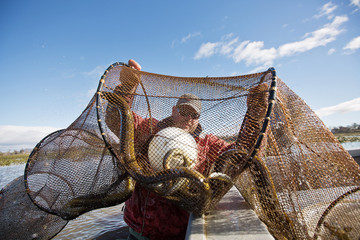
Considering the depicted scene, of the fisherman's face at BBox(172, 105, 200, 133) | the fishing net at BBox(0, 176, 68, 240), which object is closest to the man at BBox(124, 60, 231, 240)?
the fisherman's face at BBox(172, 105, 200, 133)

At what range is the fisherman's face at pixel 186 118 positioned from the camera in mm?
1847

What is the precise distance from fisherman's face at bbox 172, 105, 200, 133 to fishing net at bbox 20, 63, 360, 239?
66mm

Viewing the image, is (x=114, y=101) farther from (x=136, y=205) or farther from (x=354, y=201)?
(x=354, y=201)

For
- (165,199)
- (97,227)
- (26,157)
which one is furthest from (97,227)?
(26,157)

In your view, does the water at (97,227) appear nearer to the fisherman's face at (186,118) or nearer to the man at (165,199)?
the man at (165,199)

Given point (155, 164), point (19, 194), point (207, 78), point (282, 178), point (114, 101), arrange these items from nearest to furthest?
point (155, 164) < point (282, 178) < point (114, 101) < point (207, 78) < point (19, 194)

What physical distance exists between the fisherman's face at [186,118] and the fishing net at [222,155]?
66 millimetres

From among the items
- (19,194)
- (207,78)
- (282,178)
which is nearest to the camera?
(282,178)

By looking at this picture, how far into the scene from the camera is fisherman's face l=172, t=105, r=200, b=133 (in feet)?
6.06

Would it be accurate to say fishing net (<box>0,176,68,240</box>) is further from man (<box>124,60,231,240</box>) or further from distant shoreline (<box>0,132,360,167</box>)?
distant shoreline (<box>0,132,360,167</box>)

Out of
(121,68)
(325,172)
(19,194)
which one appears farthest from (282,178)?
(19,194)

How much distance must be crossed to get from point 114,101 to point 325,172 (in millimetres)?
2141

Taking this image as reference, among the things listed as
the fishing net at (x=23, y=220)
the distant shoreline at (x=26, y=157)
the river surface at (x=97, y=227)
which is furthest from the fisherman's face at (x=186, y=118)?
the distant shoreline at (x=26, y=157)

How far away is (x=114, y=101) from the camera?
→ 1867mm
